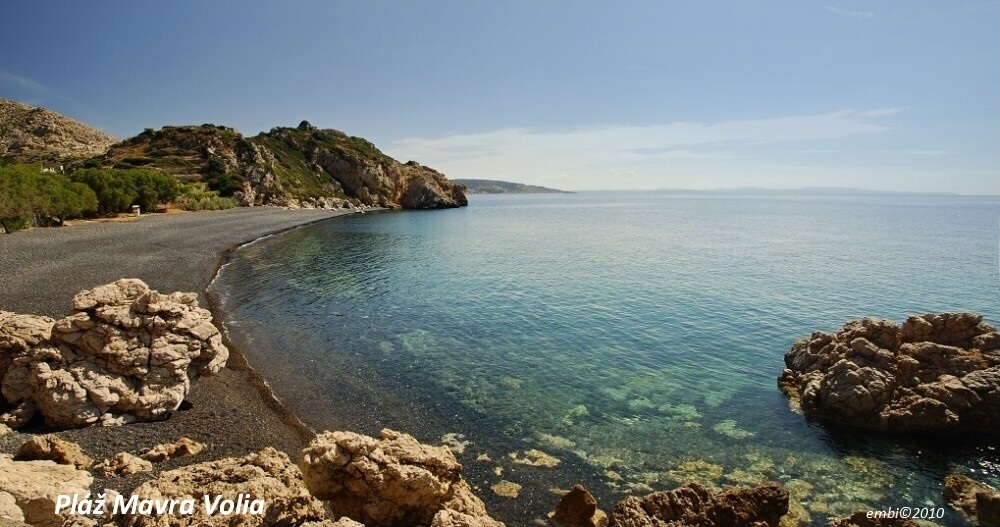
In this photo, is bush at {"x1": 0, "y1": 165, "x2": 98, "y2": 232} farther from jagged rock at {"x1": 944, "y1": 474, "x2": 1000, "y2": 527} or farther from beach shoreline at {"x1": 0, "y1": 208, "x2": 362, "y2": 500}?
jagged rock at {"x1": 944, "y1": 474, "x2": 1000, "y2": 527}

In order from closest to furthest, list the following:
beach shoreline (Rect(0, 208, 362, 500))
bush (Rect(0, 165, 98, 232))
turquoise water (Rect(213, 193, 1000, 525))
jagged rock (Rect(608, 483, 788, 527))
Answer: jagged rock (Rect(608, 483, 788, 527))
beach shoreline (Rect(0, 208, 362, 500))
turquoise water (Rect(213, 193, 1000, 525))
bush (Rect(0, 165, 98, 232))

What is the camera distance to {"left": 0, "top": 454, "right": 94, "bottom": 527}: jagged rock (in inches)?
330

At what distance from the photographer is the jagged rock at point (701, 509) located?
1177 centimetres

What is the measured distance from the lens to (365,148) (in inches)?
7618

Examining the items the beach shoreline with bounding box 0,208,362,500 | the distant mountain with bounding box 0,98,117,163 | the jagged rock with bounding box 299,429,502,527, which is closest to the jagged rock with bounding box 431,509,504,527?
the jagged rock with bounding box 299,429,502,527

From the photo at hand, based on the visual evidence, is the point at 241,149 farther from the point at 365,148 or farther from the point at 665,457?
the point at 665,457

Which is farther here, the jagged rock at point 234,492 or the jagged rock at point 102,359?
the jagged rock at point 102,359

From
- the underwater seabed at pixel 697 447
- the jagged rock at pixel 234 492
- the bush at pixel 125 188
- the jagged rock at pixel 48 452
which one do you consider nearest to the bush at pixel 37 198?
the bush at pixel 125 188

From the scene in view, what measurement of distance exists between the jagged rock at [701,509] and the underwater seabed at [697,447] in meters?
1.41

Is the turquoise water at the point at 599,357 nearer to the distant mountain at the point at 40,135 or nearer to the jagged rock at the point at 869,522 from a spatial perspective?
the jagged rock at the point at 869,522

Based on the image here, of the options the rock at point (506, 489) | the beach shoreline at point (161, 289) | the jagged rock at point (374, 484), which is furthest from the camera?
the beach shoreline at point (161, 289)

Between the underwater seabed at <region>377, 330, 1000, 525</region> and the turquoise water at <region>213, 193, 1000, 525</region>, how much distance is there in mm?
78

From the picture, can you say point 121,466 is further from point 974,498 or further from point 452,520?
point 974,498

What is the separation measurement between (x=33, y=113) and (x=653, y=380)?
256682mm
